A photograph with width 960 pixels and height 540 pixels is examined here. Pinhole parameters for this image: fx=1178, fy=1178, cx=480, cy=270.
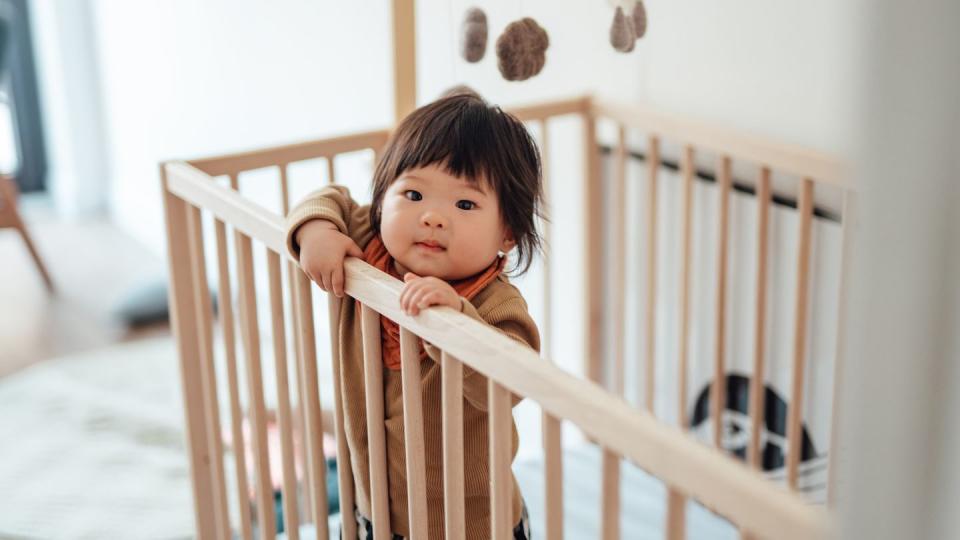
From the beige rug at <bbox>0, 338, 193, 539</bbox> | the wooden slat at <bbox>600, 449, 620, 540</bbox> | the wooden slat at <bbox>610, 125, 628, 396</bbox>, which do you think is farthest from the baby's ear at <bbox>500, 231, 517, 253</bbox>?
the beige rug at <bbox>0, 338, 193, 539</bbox>

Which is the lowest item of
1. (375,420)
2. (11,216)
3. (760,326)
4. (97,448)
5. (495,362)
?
(97,448)

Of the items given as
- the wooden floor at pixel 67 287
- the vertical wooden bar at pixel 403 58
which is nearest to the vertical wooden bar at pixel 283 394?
the vertical wooden bar at pixel 403 58

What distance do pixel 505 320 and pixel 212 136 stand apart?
2.25m

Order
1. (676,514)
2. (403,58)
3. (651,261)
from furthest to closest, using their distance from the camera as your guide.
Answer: (651,261) < (403,58) < (676,514)

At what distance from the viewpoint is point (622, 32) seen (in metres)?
1.55

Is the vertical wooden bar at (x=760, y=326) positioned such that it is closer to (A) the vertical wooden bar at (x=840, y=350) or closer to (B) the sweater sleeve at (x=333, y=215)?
(A) the vertical wooden bar at (x=840, y=350)

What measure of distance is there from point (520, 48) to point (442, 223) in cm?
43

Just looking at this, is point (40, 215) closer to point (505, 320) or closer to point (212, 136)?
point (212, 136)

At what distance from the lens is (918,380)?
0.46 meters

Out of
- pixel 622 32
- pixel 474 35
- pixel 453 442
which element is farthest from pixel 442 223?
pixel 622 32

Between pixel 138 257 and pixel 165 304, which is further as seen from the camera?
pixel 138 257

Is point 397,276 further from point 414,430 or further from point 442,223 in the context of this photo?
point 414,430

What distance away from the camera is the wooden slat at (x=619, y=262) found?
179 cm

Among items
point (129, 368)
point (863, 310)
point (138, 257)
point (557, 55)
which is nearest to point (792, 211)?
point (557, 55)
